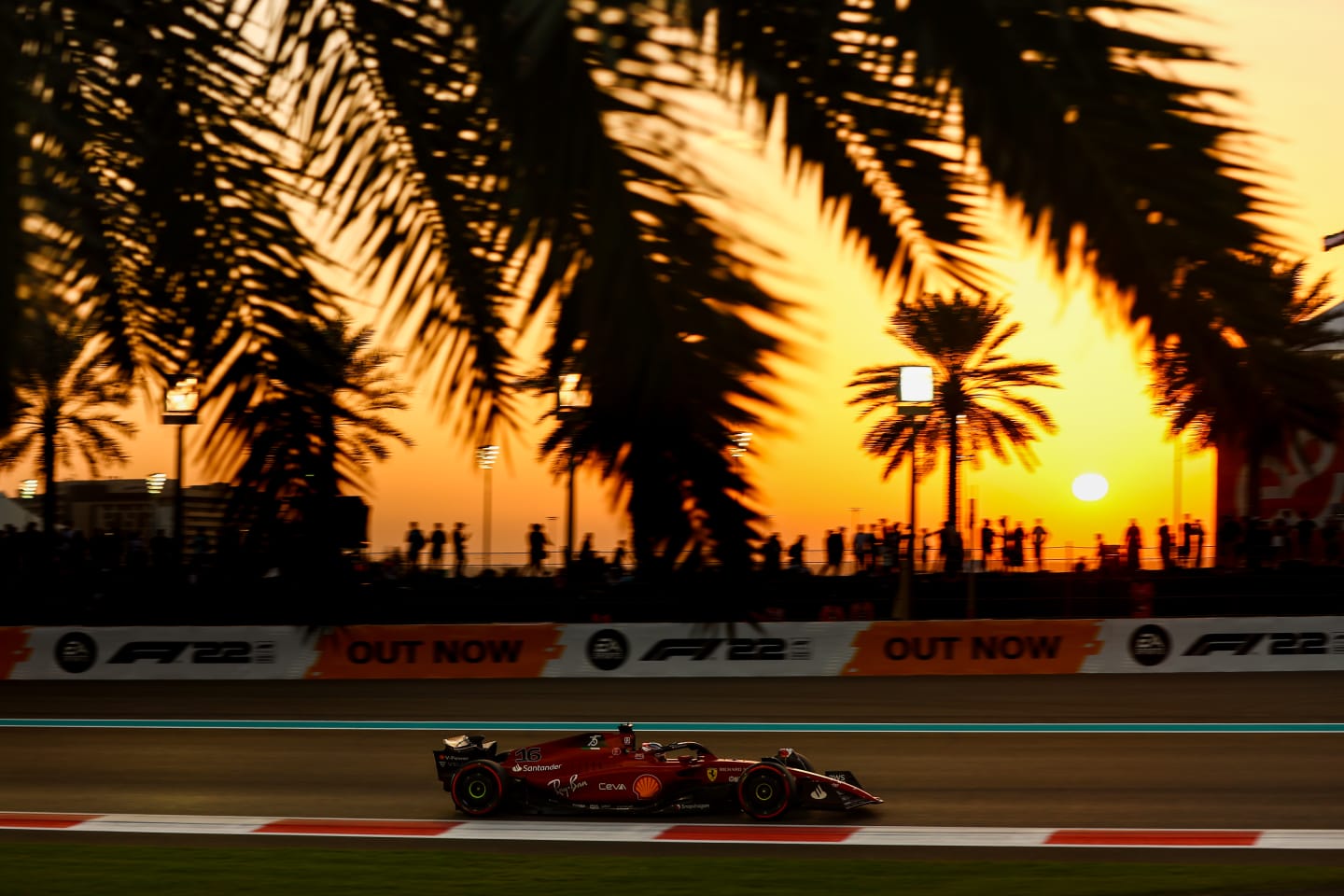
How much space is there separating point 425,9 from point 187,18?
0.27 m

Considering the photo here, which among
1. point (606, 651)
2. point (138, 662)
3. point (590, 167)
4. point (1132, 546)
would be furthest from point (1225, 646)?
point (590, 167)

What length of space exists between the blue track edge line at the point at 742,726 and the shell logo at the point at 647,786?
21.4ft

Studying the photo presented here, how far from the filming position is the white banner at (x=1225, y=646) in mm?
32031

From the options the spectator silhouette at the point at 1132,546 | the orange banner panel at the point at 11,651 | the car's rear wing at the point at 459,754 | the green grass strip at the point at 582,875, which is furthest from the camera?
the orange banner panel at the point at 11,651

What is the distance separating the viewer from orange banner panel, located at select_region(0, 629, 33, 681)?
1296 inches

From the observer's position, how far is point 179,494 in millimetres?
1315

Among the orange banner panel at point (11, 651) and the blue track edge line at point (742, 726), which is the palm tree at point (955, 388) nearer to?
the blue track edge line at point (742, 726)

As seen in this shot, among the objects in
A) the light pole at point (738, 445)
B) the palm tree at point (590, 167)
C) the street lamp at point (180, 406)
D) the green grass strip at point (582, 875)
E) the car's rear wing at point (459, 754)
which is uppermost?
the palm tree at point (590, 167)

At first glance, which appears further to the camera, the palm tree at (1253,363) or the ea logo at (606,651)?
the ea logo at (606,651)

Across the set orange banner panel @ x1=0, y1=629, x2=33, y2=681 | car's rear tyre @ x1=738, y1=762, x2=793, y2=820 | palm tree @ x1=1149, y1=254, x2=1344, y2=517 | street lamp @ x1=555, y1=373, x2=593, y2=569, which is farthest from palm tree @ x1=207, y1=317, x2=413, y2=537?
orange banner panel @ x1=0, y1=629, x2=33, y2=681

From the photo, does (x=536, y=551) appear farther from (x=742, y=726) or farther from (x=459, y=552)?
(x=742, y=726)

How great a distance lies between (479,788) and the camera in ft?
61.9

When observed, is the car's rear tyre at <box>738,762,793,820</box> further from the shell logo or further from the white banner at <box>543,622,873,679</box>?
the white banner at <box>543,622,873,679</box>

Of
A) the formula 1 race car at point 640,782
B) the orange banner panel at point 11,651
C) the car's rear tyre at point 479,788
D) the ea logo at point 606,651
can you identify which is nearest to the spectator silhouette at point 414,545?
the formula 1 race car at point 640,782
